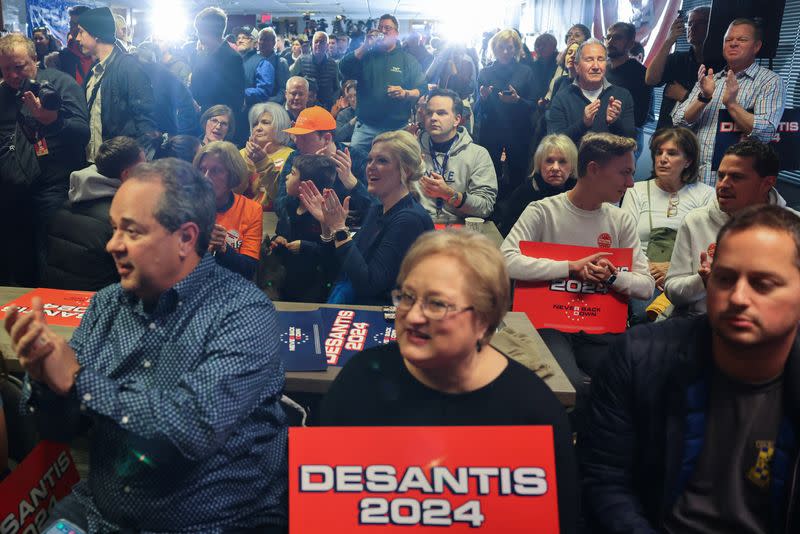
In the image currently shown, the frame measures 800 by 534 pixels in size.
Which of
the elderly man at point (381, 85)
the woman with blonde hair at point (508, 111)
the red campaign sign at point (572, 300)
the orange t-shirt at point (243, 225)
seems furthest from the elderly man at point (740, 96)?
the orange t-shirt at point (243, 225)

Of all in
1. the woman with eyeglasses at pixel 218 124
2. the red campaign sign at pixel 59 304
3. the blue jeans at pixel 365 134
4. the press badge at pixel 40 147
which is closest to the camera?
the red campaign sign at pixel 59 304

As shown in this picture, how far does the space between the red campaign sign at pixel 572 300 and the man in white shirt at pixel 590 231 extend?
0.04m

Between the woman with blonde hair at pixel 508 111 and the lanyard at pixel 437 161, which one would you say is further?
the woman with blonde hair at pixel 508 111

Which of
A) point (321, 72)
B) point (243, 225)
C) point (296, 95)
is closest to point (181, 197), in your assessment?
point (243, 225)

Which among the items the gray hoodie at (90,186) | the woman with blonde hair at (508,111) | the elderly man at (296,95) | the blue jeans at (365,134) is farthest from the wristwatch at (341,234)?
the woman with blonde hair at (508,111)

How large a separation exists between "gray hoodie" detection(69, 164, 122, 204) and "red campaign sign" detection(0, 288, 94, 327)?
1.53ft

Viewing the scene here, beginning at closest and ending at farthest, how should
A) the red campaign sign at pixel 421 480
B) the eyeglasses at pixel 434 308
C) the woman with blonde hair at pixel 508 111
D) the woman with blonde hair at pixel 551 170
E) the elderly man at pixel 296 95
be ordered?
the red campaign sign at pixel 421 480 → the eyeglasses at pixel 434 308 → the woman with blonde hair at pixel 551 170 → the elderly man at pixel 296 95 → the woman with blonde hair at pixel 508 111

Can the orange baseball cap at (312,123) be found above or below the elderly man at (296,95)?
below

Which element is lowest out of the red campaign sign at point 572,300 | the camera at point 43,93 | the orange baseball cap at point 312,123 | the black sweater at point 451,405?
the red campaign sign at point 572,300

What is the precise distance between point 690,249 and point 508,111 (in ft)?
12.6

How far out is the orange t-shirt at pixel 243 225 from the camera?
11.1 feet

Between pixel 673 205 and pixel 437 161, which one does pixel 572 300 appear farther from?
pixel 437 161

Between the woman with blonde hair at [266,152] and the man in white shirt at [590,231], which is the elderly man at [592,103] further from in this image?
the woman with blonde hair at [266,152]

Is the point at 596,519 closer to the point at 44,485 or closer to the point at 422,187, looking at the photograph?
the point at 44,485
